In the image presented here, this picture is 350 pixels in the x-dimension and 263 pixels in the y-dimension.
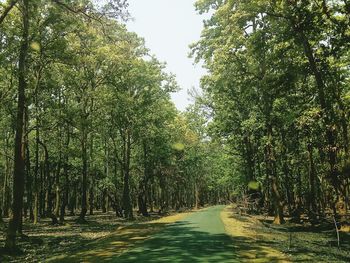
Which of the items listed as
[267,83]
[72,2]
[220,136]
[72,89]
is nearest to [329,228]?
[267,83]

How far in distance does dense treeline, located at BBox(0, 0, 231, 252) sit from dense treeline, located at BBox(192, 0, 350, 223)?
745 cm

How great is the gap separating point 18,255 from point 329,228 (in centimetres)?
2068

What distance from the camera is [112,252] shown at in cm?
1576

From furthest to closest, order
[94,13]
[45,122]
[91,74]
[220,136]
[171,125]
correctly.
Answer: [171,125]
[220,136]
[91,74]
[45,122]
[94,13]

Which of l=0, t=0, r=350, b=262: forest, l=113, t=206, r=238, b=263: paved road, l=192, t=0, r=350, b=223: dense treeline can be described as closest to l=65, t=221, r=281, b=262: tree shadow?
l=113, t=206, r=238, b=263: paved road

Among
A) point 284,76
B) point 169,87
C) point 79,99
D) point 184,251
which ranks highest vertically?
point 169,87

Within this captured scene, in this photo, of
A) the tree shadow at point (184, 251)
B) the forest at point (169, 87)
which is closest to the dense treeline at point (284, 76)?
the forest at point (169, 87)

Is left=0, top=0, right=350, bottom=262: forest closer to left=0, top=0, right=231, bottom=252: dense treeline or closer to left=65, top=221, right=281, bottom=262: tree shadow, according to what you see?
left=0, top=0, right=231, bottom=252: dense treeline

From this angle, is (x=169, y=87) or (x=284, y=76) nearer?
(x=284, y=76)

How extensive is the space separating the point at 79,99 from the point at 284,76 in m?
22.7

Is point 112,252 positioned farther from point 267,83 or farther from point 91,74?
point 91,74

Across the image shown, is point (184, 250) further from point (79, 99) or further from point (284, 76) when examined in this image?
point (79, 99)

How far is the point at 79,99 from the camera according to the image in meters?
37.7

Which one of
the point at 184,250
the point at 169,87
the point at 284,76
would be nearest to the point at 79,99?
the point at 169,87
